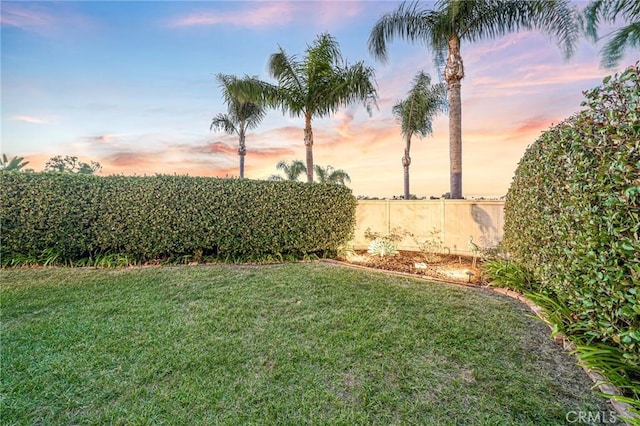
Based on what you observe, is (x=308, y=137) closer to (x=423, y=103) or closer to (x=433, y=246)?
(x=433, y=246)


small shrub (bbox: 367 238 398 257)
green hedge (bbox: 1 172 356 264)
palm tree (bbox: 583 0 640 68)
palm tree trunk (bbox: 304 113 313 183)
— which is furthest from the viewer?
palm tree trunk (bbox: 304 113 313 183)

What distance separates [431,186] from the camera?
399 inches

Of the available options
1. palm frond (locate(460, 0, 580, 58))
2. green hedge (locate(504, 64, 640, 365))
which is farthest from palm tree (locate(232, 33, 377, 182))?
green hedge (locate(504, 64, 640, 365))

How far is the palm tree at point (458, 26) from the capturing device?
20.7 feet

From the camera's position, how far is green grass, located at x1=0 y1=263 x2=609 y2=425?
1.75 metres

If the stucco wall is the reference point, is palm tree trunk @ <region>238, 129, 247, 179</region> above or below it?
above

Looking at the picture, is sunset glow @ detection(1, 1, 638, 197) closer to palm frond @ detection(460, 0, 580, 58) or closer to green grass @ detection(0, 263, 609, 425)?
palm frond @ detection(460, 0, 580, 58)

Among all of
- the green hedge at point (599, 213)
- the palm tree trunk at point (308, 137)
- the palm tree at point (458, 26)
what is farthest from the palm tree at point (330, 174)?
the green hedge at point (599, 213)

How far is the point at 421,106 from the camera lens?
1208 cm

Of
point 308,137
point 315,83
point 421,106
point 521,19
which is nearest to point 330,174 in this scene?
point 421,106

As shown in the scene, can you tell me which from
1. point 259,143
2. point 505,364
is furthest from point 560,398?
point 259,143

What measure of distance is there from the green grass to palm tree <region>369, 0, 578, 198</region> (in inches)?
203

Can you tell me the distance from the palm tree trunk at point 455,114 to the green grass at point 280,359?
13.2 feet

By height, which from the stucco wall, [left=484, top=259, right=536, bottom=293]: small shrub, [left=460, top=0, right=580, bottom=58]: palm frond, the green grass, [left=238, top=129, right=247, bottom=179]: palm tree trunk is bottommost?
→ the green grass
